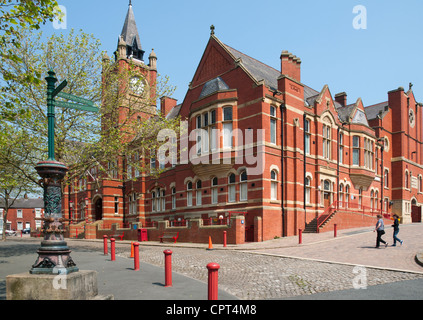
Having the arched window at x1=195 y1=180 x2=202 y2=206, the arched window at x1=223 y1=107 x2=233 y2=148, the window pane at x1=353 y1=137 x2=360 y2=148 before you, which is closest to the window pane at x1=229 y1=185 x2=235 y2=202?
the arched window at x1=223 y1=107 x2=233 y2=148

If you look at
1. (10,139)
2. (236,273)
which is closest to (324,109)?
(236,273)

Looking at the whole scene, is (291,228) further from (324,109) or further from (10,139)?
(10,139)

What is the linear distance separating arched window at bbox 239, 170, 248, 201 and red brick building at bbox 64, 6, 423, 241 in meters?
0.06

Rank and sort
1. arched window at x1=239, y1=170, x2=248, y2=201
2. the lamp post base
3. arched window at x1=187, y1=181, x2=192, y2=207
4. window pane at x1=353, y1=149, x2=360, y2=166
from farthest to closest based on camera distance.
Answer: window pane at x1=353, y1=149, x2=360, y2=166
arched window at x1=187, y1=181, x2=192, y2=207
arched window at x1=239, y1=170, x2=248, y2=201
the lamp post base

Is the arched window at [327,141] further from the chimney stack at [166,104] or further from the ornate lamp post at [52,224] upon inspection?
the ornate lamp post at [52,224]

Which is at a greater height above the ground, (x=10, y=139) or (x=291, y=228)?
(x=10, y=139)

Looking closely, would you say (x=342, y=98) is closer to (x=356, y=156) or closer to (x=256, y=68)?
(x=356, y=156)

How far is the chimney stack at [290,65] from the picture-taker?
25.6m

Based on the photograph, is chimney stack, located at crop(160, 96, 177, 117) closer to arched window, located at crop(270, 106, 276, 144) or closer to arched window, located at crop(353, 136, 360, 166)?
arched window, located at crop(270, 106, 276, 144)

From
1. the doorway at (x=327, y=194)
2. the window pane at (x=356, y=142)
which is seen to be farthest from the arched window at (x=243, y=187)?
the window pane at (x=356, y=142)

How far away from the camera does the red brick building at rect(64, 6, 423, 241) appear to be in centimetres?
2298

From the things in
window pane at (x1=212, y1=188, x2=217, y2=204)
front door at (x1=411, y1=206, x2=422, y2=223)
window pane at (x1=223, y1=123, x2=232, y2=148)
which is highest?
window pane at (x1=223, y1=123, x2=232, y2=148)

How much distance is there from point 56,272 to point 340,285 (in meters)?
6.73

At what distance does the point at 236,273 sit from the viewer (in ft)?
37.6
